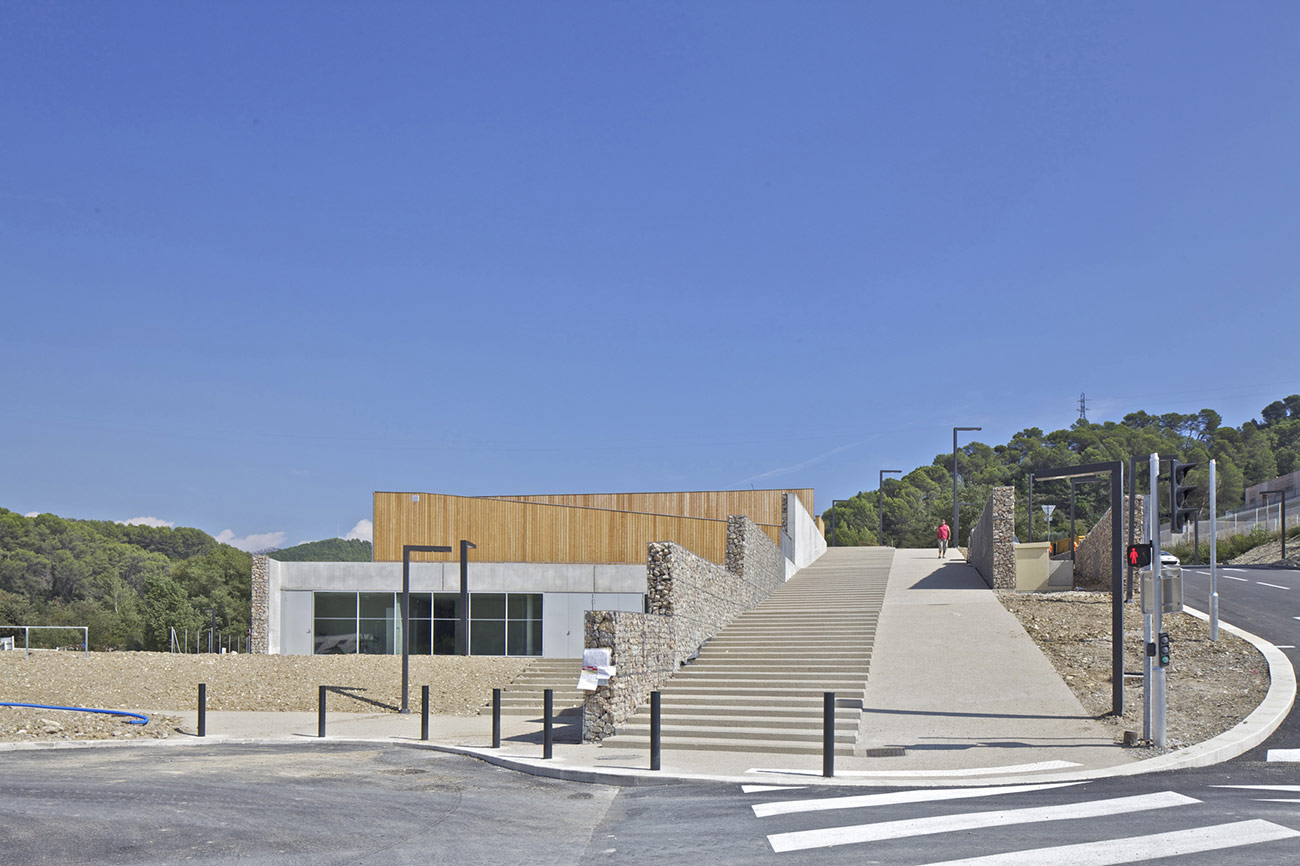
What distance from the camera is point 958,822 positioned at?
28.9ft

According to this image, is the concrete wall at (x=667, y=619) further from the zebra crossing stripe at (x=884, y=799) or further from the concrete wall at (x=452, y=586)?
the concrete wall at (x=452, y=586)

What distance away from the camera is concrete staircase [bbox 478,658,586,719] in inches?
840

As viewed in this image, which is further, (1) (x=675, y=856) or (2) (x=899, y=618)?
(2) (x=899, y=618)

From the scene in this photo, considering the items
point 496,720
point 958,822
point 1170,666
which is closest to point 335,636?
point 496,720

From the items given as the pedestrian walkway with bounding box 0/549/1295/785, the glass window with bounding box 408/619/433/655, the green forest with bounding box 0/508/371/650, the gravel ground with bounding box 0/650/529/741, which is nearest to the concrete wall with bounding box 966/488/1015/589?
the pedestrian walkway with bounding box 0/549/1295/785

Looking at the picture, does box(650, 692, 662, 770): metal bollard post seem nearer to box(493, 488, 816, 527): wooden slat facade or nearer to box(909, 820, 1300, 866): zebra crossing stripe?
box(909, 820, 1300, 866): zebra crossing stripe

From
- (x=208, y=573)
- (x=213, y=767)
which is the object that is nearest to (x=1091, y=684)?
(x=213, y=767)

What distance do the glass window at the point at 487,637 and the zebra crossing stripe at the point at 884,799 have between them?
2719 cm

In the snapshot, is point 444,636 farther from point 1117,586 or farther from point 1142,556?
point 1142,556

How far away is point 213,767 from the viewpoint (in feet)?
42.8

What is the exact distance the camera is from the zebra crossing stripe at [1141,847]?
725 centimetres

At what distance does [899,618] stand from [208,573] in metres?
74.5

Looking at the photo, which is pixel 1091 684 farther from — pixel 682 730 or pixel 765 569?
pixel 765 569

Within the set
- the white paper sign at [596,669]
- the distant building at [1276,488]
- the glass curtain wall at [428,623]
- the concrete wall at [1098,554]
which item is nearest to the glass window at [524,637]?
A: the glass curtain wall at [428,623]
